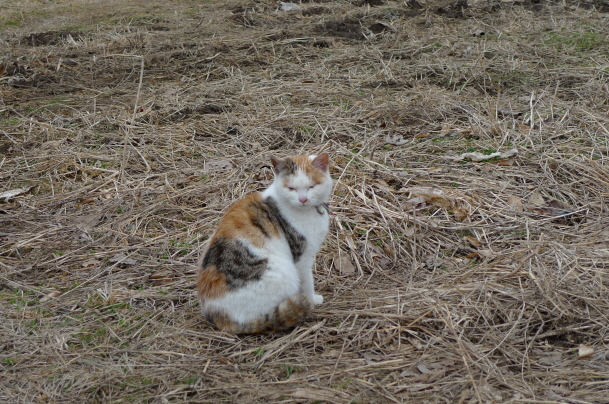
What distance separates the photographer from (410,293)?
138 inches

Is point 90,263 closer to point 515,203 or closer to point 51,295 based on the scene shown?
point 51,295

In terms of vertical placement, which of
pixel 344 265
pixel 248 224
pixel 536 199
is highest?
pixel 248 224

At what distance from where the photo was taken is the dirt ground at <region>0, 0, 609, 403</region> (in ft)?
9.62

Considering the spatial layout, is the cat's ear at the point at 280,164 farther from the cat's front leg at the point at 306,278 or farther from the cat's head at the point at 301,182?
the cat's front leg at the point at 306,278

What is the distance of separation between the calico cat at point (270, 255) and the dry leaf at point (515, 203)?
1.62m

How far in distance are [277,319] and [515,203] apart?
2.22 metres

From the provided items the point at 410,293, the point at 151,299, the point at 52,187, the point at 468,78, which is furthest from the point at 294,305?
the point at 468,78

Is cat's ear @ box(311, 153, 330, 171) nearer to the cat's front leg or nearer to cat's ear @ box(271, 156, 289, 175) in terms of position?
cat's ear @ box(271, 156, 289, 175)

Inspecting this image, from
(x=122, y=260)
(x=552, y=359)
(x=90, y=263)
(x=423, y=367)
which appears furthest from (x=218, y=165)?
(x=552, y=359)

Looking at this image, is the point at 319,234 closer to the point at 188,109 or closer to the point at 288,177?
the point at 288,177

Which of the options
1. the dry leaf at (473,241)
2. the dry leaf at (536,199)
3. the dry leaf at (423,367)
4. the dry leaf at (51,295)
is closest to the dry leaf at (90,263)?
the dry leaf at (51,295)

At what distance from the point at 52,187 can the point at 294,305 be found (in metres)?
2.78

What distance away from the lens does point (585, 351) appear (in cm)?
Result: 290

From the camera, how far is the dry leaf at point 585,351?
2.89 m
